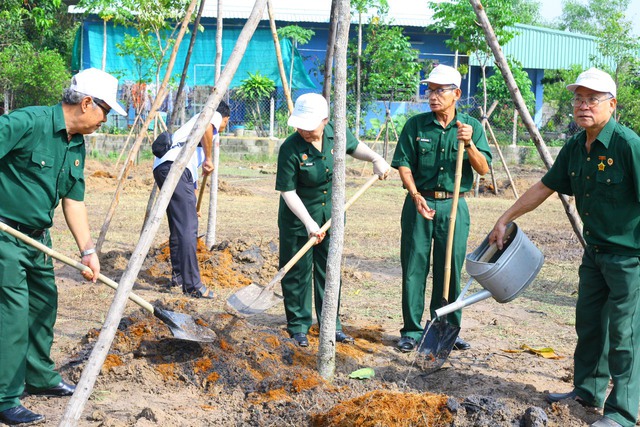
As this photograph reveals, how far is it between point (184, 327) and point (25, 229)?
1317mm

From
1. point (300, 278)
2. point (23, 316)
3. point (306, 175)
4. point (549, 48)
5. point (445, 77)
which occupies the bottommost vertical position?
point (300, 278)

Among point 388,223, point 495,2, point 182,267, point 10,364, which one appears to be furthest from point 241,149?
point 10,364

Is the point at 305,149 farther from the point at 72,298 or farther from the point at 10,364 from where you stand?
the point at 72,298

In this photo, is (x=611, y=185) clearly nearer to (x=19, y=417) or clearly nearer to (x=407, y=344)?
(x=407, y=344)

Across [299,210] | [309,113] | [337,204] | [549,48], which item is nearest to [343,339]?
[299,210]

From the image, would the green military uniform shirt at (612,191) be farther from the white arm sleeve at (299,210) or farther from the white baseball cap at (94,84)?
the white baseball cap at (94,84)

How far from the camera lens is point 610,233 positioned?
4359 millimetres

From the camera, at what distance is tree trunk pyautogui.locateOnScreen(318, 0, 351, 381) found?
15.3 ft

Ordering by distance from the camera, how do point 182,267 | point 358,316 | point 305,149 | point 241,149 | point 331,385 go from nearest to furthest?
1. point 331,385
2. point 305,149
3. point 358,316
4. point 182,267
5. point 241,149

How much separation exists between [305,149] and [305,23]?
21996mm

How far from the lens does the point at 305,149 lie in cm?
566

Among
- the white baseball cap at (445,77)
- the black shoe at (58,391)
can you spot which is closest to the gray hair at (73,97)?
the black shoe at (58,391)

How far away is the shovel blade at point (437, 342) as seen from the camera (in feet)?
18.1

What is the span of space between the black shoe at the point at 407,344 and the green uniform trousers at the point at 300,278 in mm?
650
